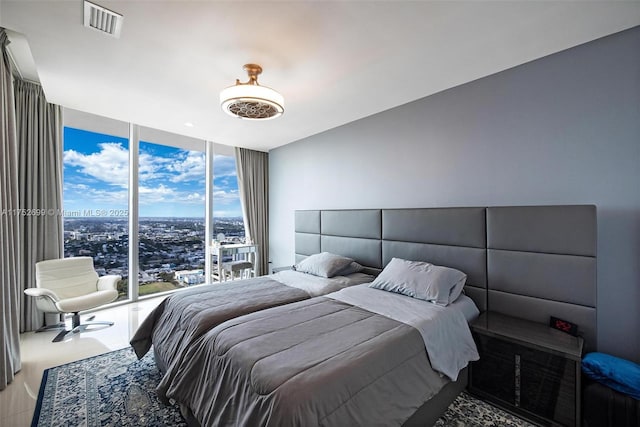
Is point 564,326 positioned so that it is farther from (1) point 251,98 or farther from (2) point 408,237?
(1) point 251,98

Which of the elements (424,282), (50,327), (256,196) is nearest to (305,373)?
(424,282)

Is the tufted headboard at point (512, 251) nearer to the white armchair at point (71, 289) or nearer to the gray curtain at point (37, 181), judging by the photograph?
the white armchair at point (71, 289)

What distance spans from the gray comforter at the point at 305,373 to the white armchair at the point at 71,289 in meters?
2.01

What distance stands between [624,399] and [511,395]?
1.90 ft

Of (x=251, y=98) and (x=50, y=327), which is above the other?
(x=251, y=98)

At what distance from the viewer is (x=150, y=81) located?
8.67 ft

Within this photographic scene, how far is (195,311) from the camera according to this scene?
205 centimetres

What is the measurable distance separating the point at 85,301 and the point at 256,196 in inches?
118

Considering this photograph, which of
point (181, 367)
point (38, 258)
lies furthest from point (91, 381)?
point (38, 258)

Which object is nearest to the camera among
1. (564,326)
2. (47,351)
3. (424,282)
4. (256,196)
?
(564,326)

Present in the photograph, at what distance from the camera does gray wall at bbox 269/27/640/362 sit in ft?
6.26

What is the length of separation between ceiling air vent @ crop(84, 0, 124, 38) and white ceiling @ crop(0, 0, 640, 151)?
44mm

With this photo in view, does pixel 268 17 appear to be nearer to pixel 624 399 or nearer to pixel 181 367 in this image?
pixel 181 367

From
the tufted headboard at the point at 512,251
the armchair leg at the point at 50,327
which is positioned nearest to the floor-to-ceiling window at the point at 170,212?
the armchair leg at the point at 50,327
